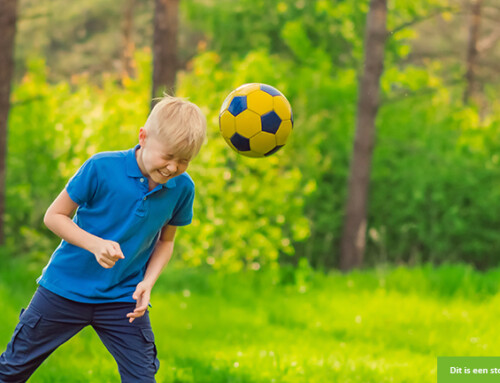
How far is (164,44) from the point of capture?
793 cm

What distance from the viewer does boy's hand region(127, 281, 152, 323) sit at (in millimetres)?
2740

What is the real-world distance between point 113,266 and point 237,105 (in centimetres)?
131

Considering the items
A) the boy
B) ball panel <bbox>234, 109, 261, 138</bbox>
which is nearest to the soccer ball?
ball panel <bbox>234, 109, 261, 138</bbox>

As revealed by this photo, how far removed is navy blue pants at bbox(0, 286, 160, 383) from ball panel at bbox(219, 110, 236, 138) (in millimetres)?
1214

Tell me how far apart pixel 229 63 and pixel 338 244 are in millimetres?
4682

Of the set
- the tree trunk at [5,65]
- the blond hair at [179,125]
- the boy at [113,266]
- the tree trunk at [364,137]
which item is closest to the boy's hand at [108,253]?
the boy at [113,266]

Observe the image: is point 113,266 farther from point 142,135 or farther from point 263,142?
point 263,142

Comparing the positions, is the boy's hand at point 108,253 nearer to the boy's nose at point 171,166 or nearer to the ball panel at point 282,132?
the boy's nose at point 171,166

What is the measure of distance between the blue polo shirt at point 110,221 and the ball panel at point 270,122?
0.91m

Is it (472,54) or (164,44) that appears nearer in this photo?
(164,44)

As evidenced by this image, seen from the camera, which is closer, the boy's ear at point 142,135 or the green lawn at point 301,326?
the boy's ear at point 142,135

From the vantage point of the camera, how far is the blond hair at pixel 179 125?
8.63 feet

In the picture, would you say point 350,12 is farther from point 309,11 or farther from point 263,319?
point 263,319

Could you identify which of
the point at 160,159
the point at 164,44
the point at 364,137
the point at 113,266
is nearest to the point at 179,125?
the point at 160,159
